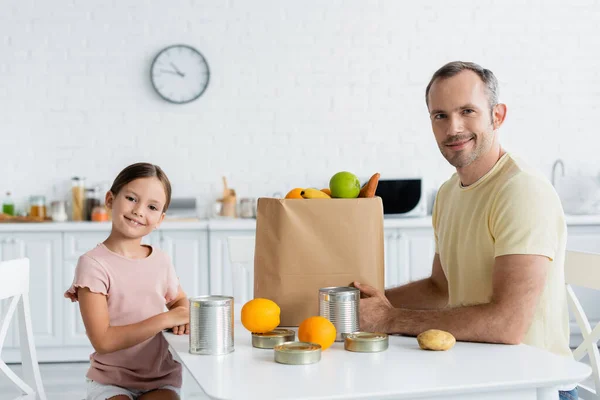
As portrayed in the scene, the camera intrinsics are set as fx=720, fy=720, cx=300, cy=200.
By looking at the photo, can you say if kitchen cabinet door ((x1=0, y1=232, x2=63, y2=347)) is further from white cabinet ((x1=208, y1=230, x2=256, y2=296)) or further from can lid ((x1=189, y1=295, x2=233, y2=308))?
can lid ((x1=189, y1=295, x2=233, y2=308))

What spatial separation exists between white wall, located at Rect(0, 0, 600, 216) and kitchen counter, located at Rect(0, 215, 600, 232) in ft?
1.68

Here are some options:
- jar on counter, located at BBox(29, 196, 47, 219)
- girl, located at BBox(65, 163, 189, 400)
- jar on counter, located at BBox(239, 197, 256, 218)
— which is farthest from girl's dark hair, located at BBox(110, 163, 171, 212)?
jar on counter, located at BBox(29, 196, 47, 219)

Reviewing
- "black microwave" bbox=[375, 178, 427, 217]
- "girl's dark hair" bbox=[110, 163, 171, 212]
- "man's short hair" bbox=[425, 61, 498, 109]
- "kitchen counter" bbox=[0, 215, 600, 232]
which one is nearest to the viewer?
"man's short hair" bbox=[425, 61, 498, 109]

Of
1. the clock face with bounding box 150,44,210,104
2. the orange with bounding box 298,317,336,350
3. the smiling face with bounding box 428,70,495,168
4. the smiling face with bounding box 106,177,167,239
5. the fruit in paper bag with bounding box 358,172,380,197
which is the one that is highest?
the clock face with bounding box 150,44,210,104

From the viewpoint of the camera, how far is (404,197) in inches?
161

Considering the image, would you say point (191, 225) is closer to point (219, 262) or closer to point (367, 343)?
point (219, 262)

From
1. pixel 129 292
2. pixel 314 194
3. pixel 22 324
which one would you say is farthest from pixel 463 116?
pixel 22 324

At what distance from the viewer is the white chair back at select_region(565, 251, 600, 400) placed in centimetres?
175

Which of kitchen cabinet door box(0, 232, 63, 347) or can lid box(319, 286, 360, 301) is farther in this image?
kitchen cabinet door box(0, 232, 63, 347)

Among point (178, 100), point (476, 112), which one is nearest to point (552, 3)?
point (178, 100)

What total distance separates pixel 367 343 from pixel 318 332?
0.09m

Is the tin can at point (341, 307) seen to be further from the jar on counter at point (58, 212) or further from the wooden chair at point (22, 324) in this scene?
the jar on counter at point (58, 212)

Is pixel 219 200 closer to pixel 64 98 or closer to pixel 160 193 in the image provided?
pixel 64 98

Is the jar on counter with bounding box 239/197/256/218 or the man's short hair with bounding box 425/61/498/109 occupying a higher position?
the man's short hair with bounding box 425/61/498/109
